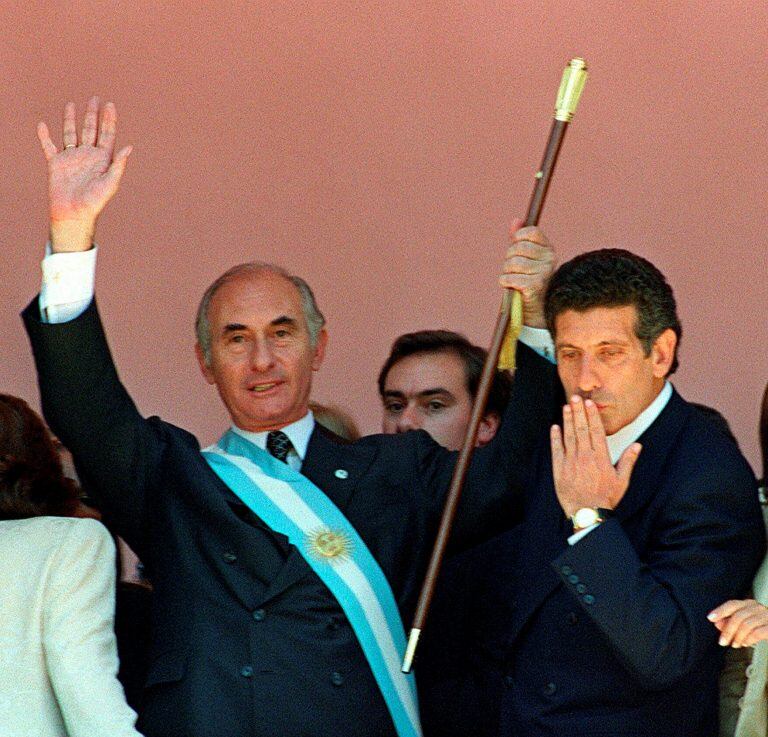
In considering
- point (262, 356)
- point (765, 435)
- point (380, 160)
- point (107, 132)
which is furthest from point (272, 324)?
point (380, 160)

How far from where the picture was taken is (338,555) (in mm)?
4145

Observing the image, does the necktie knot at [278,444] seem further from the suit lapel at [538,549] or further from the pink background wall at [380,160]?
the pink background wall at [380,160]

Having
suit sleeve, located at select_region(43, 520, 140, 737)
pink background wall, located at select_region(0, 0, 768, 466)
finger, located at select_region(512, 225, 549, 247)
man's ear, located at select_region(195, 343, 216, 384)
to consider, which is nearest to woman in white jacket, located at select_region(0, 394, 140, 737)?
suit sleeve, located at select_region(43, 520, 140, 737)

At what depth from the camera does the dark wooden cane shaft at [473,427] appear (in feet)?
13.2

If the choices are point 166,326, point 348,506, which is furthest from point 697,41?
point 348,506

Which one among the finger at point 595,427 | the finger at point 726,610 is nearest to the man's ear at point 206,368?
the finger at point 595,427

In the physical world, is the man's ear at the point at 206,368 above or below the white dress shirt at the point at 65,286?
below

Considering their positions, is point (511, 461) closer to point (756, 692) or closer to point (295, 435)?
point (295, 435)

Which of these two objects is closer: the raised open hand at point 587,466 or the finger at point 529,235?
the raised open hand at point 587,466

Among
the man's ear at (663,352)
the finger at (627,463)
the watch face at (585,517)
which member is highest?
the man's ear at (663,352)

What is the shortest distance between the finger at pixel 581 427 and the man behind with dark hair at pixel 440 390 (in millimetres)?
1053

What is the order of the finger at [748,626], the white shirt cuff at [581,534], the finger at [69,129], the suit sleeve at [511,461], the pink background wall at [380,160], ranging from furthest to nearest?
1. the pink background wall at [380,160]
2. the suit sleeve at [511,461]
3. the finger at [69,129]
4. the white shirt cuff at [581,534]
5. the finger at [748,626]

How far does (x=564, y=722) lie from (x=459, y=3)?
254 cm

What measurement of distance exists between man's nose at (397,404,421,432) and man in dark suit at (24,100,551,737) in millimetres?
594
